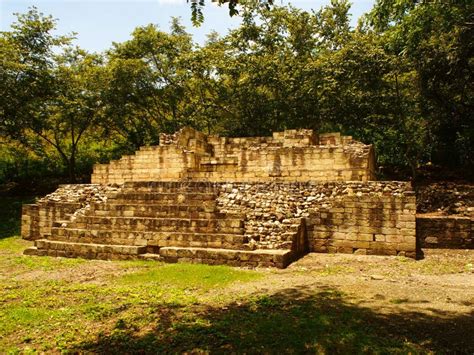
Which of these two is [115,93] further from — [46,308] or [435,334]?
[435,334]

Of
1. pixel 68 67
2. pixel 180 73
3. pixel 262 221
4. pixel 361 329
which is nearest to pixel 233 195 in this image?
pixel 262 221

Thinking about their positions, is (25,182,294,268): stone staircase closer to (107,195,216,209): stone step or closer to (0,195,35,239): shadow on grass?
(107,195,216,209): stone step

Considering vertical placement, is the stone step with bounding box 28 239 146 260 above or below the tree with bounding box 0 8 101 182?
below

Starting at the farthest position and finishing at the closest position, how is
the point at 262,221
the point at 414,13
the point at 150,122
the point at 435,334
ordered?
the point at 150,122 < the point at 414,13 < the point at 262,221 < the point at 435,334

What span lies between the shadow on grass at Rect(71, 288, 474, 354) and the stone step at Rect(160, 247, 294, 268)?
8.89ft

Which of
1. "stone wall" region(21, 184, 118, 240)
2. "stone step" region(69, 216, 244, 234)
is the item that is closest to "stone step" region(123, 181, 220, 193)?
"stone step" region(69, 216, 244, 234)

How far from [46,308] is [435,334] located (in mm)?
5802

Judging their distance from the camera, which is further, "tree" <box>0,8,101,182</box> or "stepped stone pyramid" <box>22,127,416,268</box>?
"tree" <box>0,8,101,182</box>

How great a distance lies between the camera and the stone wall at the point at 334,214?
9508 millimetres

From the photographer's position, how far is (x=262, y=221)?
10219 millimetres

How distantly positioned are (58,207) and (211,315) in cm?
980

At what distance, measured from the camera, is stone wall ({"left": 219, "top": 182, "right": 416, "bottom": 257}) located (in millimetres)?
9508

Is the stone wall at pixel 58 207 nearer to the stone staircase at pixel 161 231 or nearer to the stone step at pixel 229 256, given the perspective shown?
the stone staircase at pixel 161 231

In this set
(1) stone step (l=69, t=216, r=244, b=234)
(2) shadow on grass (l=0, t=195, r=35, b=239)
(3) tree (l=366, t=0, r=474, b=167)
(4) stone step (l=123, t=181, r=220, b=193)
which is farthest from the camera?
(2) shadow on grass (l=0, t=195, r=35, b=239)
